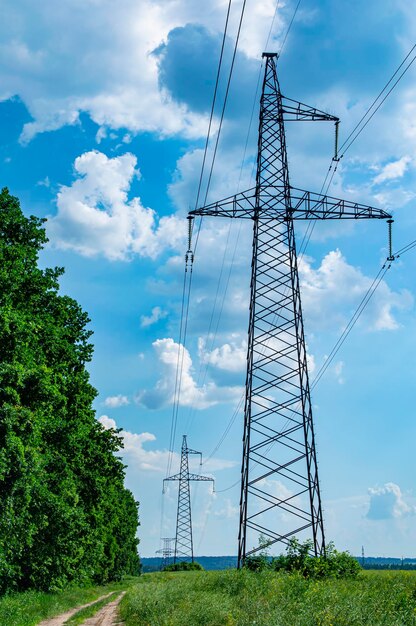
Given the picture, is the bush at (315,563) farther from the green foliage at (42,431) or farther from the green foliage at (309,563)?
the green foliage at (42,431)

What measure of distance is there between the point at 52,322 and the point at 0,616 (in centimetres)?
1295

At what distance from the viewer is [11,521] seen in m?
25.4

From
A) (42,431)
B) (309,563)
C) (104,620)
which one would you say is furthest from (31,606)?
(309,563)

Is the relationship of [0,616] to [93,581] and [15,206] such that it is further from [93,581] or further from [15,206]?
[93,581]

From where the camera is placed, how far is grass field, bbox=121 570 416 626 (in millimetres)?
14516

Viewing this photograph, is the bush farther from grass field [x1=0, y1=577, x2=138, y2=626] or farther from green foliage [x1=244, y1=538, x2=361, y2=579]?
grass field [x1=0, y1=577, x2=138, y2=626]

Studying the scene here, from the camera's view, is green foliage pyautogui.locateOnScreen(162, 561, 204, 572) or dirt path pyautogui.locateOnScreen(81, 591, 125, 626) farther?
green foliage pyautogui.locateOnScreen(162, 561, 204, 572)

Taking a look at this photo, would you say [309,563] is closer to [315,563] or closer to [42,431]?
[315,563]

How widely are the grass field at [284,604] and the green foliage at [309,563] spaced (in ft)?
2.53

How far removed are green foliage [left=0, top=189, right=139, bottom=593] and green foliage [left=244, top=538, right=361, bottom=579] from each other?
907 centimetres

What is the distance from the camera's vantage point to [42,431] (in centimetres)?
3225

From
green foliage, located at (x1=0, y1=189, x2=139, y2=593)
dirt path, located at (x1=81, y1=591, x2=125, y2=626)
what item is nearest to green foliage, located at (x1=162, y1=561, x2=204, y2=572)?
green foliage, located at (x1=0, y1=189, x2=139, y2=593)

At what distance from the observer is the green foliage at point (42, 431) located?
24.6m

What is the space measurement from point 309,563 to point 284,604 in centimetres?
717
